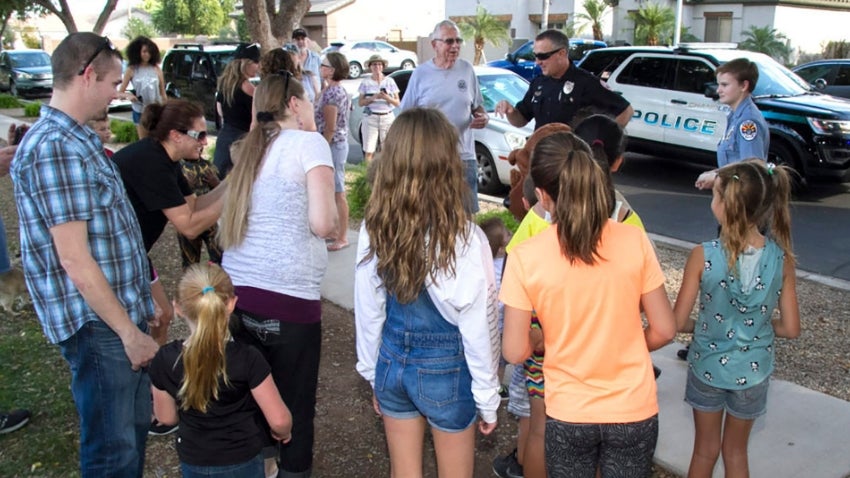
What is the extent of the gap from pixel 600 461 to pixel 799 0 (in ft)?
111

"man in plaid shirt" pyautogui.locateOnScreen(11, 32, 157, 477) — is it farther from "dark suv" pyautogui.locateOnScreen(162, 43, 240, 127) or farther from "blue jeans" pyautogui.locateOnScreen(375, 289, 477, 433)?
"dark suv" pyautogui.locateOnScreen(162, 43, 240, 127)

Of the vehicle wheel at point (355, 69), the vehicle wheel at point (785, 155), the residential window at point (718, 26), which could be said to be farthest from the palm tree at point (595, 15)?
the vehicle wheel at point (785, 155)

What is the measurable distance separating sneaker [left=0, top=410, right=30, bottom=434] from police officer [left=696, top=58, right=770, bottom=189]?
14.4 feet

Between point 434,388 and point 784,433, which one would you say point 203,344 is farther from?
point 784,433

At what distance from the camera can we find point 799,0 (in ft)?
102

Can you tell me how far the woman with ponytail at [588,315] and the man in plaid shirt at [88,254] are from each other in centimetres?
141

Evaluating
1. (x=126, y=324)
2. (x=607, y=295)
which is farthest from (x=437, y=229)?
(x=126, y=324)

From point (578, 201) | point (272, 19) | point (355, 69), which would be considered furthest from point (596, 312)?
point (355, 69)

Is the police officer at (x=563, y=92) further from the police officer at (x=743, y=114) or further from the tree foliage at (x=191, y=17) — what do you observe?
the tree foliage at (x=191, y=17)

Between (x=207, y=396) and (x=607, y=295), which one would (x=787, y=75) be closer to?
(x=607, y=295)

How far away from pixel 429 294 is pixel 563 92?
298cm

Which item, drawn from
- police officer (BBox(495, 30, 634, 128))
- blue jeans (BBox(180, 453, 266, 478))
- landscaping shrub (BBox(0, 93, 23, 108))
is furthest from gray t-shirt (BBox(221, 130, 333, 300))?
landscaping shrub (BBox(0, 93, 23, 108))

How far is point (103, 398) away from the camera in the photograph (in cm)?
274

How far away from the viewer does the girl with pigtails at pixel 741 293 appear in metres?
2.76
